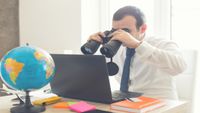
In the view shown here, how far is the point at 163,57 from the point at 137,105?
37cm

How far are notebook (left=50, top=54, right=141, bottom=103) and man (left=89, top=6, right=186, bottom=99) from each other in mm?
167

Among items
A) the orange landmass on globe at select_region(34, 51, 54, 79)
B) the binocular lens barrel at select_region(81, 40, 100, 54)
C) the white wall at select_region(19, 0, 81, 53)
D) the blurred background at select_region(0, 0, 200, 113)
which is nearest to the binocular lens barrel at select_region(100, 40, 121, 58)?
A: the binocular lens barrel at select_region(81, 40, 100, 54)

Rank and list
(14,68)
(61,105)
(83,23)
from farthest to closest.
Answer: (83,23), (61,105), (14,68)

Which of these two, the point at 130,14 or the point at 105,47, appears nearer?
the point at 105,47

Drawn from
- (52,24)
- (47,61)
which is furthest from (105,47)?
(52,24)

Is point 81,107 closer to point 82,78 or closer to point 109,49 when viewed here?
point 82,78

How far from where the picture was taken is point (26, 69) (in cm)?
104

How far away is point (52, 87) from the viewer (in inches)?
54.5

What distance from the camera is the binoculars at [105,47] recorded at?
1142 mm

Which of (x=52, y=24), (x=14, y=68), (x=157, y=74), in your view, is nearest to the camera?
(x=14, y=68)

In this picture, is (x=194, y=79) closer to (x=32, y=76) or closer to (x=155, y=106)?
(x=155, y=106)

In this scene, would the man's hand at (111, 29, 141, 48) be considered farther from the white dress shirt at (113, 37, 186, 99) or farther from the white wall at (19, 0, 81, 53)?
the white wall at (19, 0, 81, 53)

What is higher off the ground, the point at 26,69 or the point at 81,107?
the point at 26,69

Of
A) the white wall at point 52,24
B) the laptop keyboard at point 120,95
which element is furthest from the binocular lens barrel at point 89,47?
the white wall at point 52,24
